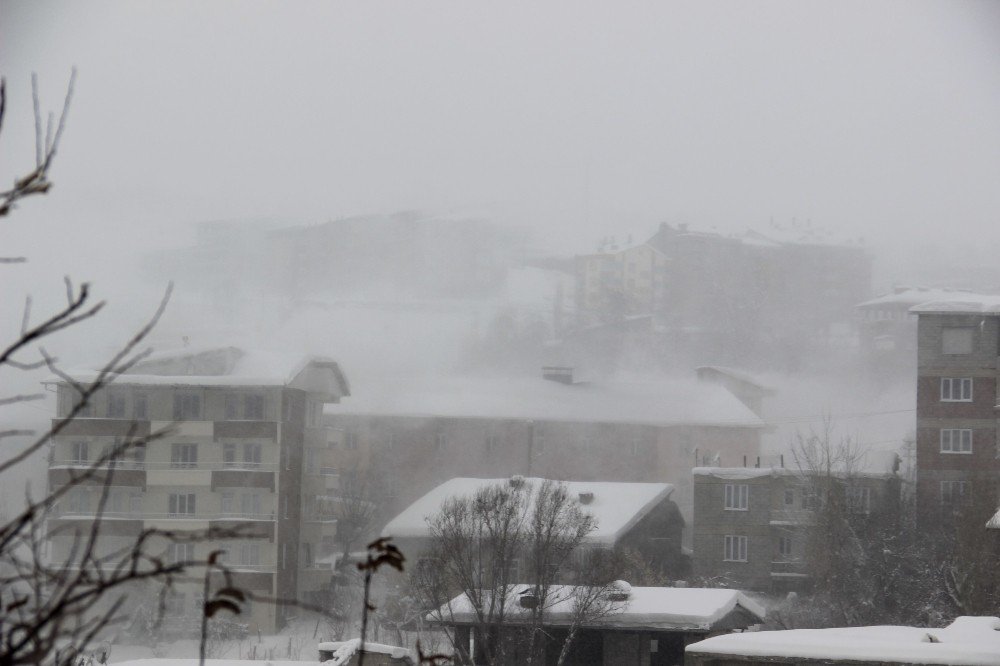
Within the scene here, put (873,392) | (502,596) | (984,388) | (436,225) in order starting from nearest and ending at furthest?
(502,596), (984,388), (873,392), (436,225)

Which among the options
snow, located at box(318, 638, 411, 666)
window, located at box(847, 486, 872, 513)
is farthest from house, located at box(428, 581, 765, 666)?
window, located at box(847, 486, 872, 513)

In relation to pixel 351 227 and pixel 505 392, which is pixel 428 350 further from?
pixel 351 227

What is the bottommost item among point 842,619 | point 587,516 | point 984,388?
point 842,619

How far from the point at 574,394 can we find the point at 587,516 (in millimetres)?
27323

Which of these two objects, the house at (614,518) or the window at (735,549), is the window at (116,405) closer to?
the house at (614,518)

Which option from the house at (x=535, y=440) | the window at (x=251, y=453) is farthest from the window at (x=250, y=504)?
the house at (x=535, y=440)

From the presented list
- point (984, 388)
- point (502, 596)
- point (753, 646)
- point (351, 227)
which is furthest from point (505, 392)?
point (351, 227)

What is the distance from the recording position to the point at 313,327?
98562 millimetres

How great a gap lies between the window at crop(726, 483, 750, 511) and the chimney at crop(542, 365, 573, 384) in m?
23.0

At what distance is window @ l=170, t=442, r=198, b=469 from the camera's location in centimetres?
4941

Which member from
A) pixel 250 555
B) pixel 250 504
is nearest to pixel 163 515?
pixel 250 504

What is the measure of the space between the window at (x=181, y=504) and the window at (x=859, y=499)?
881 inches

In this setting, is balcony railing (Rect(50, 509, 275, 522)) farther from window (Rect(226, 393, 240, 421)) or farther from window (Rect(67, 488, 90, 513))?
window (Rect(226, 393, 240, 421))

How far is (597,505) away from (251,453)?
12.0 metres
